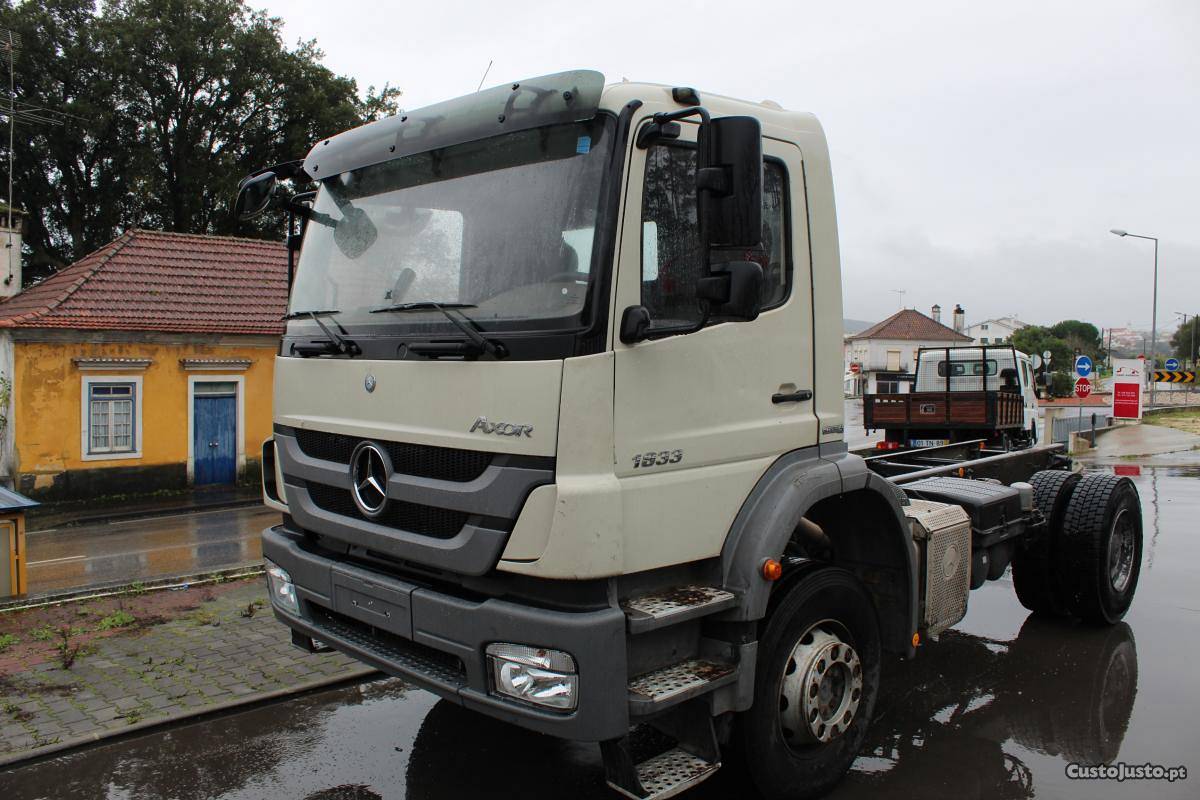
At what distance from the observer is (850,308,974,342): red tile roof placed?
260 ft

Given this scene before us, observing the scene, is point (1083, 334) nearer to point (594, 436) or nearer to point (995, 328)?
point (995, 328)

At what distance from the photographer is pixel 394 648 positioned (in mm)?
3824

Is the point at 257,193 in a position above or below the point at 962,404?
above

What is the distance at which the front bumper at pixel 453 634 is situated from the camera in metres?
3.13

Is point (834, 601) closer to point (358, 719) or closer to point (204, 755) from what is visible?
point (358, 719)

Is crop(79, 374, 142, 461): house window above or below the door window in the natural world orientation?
below

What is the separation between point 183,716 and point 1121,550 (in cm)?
662

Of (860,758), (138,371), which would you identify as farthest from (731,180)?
(138,371)

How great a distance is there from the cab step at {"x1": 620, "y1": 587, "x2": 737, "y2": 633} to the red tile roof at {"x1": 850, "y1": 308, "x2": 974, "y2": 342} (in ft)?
260

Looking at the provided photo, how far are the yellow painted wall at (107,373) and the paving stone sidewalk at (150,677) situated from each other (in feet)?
36.5

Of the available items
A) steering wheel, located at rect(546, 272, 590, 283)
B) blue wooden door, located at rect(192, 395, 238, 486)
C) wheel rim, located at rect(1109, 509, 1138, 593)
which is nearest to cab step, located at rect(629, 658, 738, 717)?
steering wheel, located at rect(546, 272, 590, 283)

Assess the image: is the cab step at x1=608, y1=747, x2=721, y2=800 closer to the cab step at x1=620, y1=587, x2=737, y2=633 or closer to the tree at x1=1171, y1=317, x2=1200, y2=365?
the cab step at x1=620, y1=587, x2=737, y2=633

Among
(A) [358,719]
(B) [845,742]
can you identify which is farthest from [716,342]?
(A) [358,719]

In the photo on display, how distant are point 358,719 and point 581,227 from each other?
10.9ft
